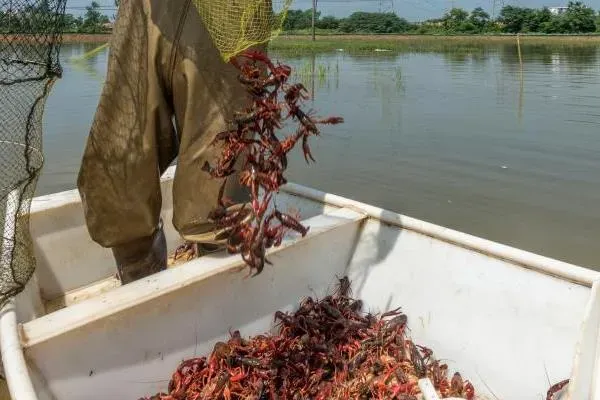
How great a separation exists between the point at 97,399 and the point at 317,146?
27.5 ft

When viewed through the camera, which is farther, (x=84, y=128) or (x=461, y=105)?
(x=461, y=105)

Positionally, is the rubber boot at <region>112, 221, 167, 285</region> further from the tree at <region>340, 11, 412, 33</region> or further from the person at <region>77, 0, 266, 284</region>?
the tree at <region>340, 11, 412, 33</region>

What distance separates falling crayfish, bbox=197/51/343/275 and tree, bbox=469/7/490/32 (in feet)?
190

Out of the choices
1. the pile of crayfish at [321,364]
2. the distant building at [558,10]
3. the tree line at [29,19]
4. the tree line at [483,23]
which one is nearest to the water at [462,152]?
the tree line at [29,19]

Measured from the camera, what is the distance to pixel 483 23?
5631 cm

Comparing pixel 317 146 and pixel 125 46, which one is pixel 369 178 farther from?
pixel 125 46

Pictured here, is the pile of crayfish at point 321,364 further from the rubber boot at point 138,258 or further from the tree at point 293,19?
the tree at point 293,19

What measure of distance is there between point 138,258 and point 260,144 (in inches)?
51.1

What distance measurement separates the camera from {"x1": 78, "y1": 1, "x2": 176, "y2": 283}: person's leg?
2902mm

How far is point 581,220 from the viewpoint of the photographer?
7090 millimetres

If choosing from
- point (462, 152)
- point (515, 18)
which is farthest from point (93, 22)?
point (515, 18)

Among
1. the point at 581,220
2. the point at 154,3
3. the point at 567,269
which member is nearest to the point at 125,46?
the point at 154,3

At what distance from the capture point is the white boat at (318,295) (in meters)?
2.41

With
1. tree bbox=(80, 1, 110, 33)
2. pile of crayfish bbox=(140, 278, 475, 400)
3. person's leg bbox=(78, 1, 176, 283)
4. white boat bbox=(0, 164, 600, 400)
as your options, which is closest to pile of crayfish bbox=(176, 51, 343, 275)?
white boat bbox=(0, 164, 600, 400)
